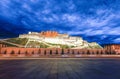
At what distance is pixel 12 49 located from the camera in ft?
218

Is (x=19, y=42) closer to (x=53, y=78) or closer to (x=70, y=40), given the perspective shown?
(x=70, y=40)

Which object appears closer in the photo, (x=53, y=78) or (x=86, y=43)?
(x=53, y=78)

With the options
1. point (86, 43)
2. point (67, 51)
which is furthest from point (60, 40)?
point (67, 51)

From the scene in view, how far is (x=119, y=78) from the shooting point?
9125 mm

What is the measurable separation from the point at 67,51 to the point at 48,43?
80.5 meters

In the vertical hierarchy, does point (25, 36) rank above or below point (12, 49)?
above

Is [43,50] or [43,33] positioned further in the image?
[43,33]

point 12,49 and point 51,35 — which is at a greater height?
point 51,35

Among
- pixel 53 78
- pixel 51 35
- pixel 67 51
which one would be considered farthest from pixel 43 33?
pixel 53 78

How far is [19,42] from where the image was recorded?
150 meters

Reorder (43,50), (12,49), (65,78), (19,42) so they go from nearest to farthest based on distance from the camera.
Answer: (65,78) → (12,49) → (43,50) → (19,42)

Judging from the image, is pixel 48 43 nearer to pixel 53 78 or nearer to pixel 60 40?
pixel 60 40

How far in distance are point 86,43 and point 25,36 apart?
49244mm

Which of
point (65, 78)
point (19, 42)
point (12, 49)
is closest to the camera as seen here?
point (65, 78)
